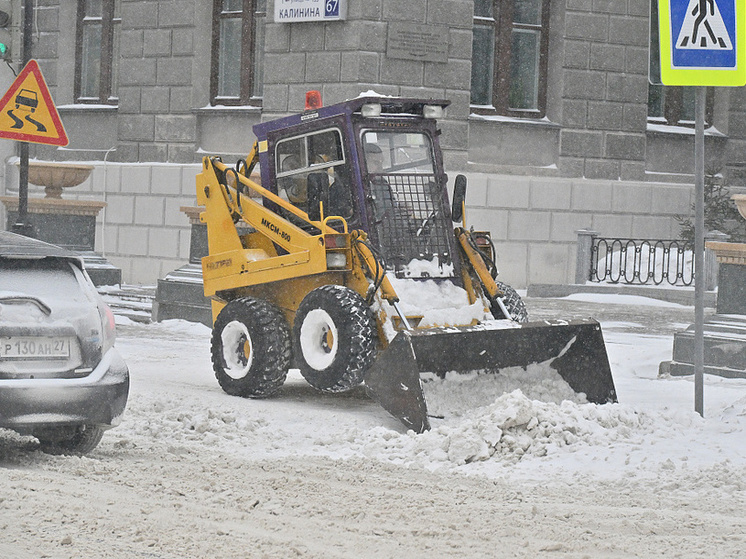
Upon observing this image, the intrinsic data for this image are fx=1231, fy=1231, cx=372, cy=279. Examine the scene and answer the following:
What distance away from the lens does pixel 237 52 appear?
2002cm

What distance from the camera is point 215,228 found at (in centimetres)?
975

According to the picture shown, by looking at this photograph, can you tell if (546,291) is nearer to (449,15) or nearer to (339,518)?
(449,15)

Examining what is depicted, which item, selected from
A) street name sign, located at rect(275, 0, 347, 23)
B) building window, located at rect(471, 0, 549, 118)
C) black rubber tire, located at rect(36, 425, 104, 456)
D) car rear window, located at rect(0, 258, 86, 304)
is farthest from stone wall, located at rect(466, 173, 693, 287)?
car rear window, located at rect(0, 258, 86, 304)

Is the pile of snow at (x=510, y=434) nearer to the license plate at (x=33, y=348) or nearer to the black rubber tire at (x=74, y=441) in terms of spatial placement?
the black rubber tire at (x=74, y=441)

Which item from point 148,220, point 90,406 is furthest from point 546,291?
point 90,406

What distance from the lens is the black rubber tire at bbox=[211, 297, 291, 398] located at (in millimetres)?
8977

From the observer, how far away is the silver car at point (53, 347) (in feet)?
19.1

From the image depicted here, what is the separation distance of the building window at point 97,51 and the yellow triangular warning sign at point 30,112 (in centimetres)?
936

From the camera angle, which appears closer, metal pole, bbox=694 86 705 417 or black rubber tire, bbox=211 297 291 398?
metal pole, bbox=694 86 705 417

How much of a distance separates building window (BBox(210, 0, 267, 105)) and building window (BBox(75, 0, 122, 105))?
7.12 feet

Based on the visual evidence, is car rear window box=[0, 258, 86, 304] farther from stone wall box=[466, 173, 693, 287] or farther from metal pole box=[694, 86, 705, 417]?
stone wall box=[466, 173, 693, 287]

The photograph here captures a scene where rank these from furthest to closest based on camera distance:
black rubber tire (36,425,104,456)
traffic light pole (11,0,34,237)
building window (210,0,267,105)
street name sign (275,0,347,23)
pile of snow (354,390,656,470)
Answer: building window (210,0,267,105)
street name sign (275,0,347,23)
traffic light pole (11,0,34,237)
pile of snow (354,390,656,470)
black rubber tire (36,425,104,456)

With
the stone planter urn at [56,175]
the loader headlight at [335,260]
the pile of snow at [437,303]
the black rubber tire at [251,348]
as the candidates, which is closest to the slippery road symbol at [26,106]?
the black rubber tire at [251,348]

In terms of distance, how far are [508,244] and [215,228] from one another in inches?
394
